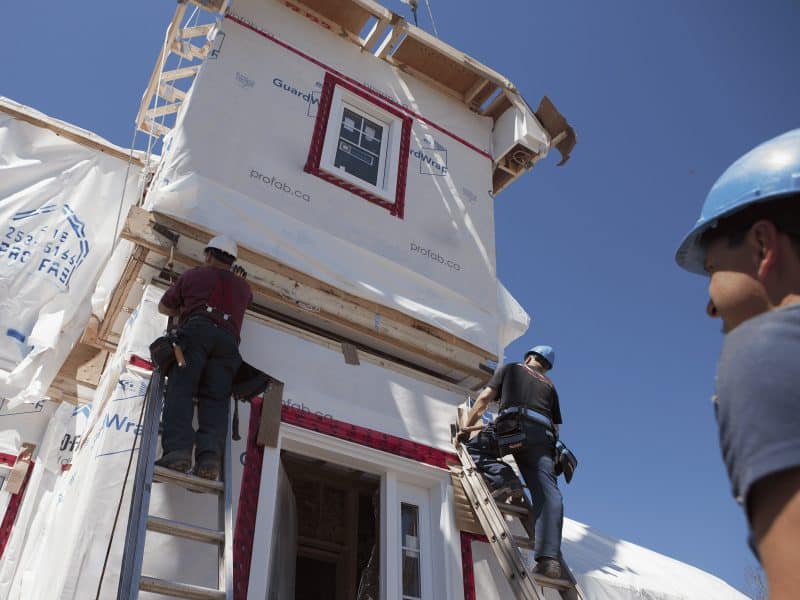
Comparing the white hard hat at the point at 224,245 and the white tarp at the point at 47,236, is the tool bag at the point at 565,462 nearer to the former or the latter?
the white hard hat at the point at 224,245

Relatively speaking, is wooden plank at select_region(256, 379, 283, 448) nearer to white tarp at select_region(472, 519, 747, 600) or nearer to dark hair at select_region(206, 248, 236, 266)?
dark hair at select_region(206, 248, 236, 266)

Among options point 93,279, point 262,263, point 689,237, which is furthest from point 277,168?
point 689,237

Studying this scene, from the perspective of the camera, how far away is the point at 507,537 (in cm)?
477

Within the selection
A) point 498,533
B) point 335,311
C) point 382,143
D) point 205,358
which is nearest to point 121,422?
point 205,358

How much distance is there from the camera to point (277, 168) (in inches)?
252

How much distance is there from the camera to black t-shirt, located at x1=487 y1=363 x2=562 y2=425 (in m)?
5.28

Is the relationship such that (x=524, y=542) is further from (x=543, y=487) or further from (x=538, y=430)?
(x=538, y=430)

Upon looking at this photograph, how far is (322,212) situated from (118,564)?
3.69 metres

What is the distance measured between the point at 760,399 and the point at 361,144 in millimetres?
6847

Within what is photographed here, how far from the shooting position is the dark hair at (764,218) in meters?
1.17

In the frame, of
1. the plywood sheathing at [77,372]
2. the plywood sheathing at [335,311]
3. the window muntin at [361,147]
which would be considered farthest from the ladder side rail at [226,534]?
the window muntin at [361,147]

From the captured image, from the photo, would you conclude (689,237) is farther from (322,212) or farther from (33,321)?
(33,321)

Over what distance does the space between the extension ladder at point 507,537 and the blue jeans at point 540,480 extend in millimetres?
121

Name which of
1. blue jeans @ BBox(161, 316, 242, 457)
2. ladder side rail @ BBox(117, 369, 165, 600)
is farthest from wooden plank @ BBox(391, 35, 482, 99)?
ladder side rail @ BBox(117, 369, 165, 600)
